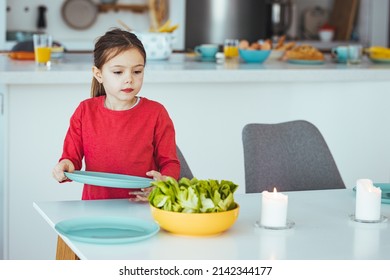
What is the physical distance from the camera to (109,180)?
1.77 metres

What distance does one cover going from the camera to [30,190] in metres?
3.14

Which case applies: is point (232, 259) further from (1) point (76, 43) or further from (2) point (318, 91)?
(1) point (76, 43)

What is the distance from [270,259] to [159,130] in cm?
63

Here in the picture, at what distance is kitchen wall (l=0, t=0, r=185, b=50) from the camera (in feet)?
18.5

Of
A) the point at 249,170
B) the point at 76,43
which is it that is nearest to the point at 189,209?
the point at 249,170

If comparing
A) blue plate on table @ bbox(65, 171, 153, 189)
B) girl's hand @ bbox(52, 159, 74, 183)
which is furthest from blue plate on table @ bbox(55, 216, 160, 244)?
girl's hand @ bbox(52, 159, 74, 183)

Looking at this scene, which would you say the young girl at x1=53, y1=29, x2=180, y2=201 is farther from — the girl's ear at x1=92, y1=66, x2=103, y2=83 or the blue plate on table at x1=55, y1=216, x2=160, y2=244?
the blue plate on table at x1=55, y1=216, x2=160, y2=244

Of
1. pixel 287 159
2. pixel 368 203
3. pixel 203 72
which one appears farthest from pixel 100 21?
pixel 368 203

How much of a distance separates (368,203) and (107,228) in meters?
0.51

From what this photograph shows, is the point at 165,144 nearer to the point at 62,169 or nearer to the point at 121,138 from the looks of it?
the point at 121,138

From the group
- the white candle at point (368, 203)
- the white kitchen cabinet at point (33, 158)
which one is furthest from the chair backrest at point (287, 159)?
the white kitchen cabinet at point (33, 158)

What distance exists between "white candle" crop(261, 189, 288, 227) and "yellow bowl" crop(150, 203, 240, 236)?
0.28 feet

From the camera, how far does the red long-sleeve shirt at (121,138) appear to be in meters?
1.99
